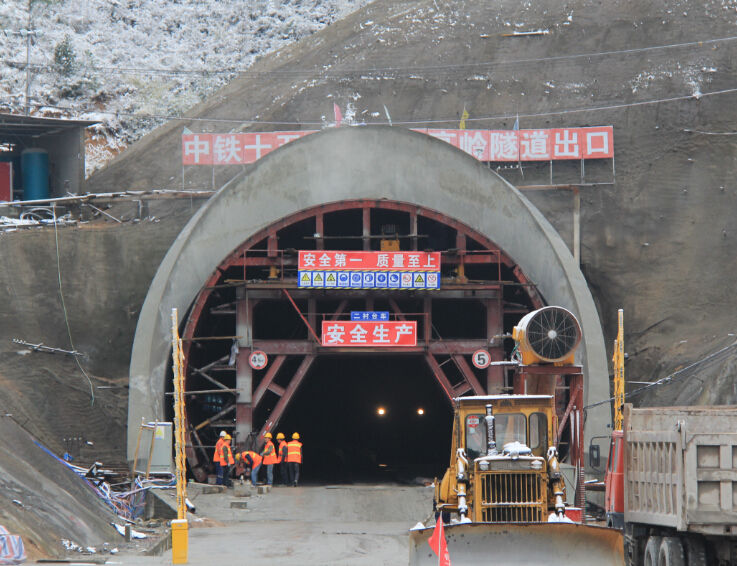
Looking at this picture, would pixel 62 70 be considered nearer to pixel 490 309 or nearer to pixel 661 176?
pixel 661 176

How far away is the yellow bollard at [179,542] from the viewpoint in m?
20.8

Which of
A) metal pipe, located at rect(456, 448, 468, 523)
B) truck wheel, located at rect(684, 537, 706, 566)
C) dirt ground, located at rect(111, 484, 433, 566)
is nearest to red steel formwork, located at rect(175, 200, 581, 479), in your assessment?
dirt ground, located at rect(111, 484, 433, 566)

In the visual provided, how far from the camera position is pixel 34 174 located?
4850 centimetres

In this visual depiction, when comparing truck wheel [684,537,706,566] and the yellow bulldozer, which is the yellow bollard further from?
truck wheel [684,537,706,566]

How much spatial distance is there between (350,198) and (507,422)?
18850 millimetres

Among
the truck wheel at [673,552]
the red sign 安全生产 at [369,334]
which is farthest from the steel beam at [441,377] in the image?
the truck wheel at [673,552]

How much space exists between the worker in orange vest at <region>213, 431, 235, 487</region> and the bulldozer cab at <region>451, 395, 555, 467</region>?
16.5m

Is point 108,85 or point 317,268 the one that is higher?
point 108,85

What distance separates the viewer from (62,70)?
77.9 metres

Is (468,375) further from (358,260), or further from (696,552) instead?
(696,552)

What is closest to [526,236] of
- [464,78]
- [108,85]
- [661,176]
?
[661,176]

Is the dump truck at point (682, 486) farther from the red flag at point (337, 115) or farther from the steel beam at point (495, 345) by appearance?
the red flag at point (337, 115)

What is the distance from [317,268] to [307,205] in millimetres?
2197

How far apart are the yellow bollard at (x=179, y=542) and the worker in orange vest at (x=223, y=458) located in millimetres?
12446
